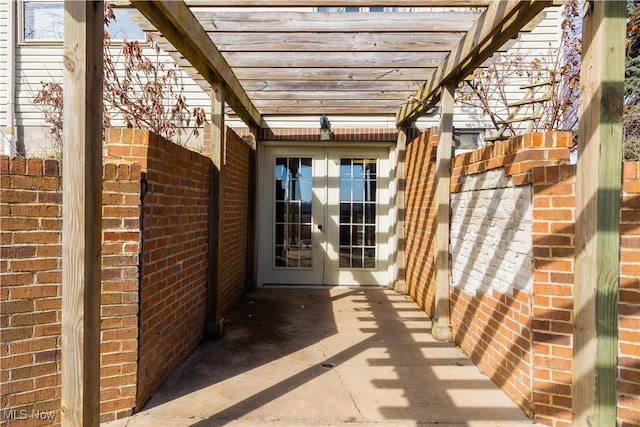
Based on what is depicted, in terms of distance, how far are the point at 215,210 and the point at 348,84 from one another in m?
2.23

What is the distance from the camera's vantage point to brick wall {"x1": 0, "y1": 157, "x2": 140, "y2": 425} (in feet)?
6.44

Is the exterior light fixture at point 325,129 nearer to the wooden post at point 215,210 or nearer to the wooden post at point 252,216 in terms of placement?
the wooden post at point 252,216

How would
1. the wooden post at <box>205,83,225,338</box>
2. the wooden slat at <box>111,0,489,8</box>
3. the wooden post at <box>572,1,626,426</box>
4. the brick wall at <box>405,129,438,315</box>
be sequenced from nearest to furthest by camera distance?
the wooden post at <box>572,1,626,426</box> < the wooden slat at <box>111,0,489,8</box> < the wooden post at <box>205,83,225,338</box> < the brick wall at <box>405,129,438,315</box>

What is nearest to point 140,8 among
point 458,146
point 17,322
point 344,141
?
point 17,322

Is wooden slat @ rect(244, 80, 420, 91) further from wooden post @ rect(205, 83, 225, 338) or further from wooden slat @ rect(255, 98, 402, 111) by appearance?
wooden post @ rect(205, 83, 225, 338)

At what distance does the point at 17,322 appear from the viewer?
199 centimetres

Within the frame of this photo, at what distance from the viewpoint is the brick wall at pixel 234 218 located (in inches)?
172

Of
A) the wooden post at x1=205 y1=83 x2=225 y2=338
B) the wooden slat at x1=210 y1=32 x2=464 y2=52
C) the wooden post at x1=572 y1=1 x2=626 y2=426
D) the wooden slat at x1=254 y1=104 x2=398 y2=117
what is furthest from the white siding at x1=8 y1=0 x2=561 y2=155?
the wooden post at x1=572 y1=1 x2=626 y2=426

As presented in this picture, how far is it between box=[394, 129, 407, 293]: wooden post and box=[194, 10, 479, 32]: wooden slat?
8.75 ft

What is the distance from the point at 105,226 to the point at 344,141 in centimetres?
415

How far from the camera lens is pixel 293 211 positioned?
605 centimetres

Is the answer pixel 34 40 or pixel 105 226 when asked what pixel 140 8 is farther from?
pixel 34 40

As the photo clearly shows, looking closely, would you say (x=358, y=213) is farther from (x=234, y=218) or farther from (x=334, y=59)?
(x=334, y=59)

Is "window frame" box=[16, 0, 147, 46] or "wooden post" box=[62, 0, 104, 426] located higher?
"window frame" box=[16, 0, 147, 46]
